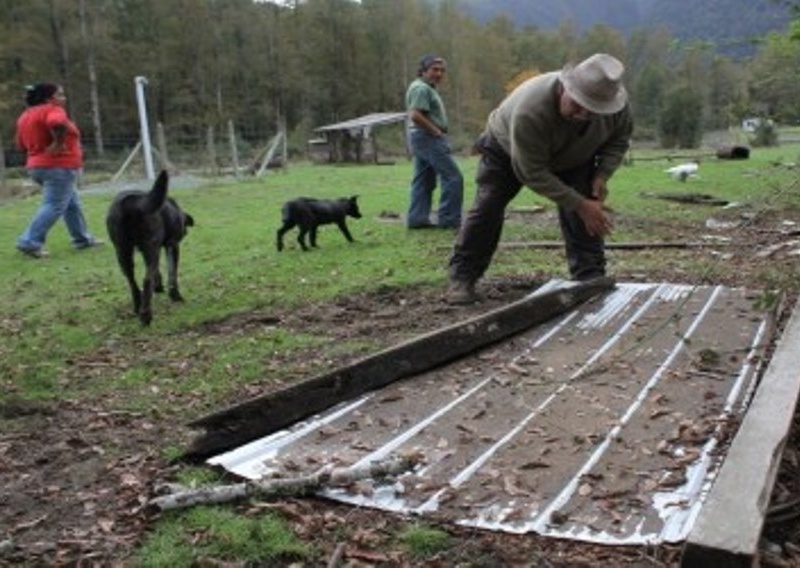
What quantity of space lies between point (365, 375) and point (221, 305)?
3.06 m

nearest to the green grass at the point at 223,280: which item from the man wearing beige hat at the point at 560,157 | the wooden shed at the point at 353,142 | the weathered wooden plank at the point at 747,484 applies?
the man wearing beige hat at the point at 560,157

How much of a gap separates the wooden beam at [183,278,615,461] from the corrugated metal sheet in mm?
67

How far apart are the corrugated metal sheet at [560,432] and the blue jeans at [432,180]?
5011 millimetres

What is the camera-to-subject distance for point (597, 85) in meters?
5.27

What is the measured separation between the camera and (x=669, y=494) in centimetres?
320

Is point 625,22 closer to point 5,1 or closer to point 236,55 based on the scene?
point 236,55

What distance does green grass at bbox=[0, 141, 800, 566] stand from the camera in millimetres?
3166

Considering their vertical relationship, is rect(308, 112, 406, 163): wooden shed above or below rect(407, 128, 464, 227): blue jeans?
above

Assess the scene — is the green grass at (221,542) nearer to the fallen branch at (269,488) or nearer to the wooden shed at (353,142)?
the fallen branch at (269,488)

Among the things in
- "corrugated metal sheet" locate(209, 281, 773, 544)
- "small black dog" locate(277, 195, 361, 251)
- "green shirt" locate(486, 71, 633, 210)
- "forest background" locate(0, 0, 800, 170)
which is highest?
"forest background" locate(0, 0, 800, 170)

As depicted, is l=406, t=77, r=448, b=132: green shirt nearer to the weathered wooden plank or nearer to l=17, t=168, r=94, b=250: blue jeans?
l=17, t=168, r=94, b=250: blue jeans

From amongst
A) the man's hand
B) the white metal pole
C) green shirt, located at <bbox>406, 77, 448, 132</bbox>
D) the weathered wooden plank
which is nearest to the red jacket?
green shirt, located at <bbox>406, 77, 448, 132</bbox>

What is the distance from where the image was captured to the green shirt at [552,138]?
5598mm

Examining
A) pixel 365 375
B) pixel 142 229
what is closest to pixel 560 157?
pixel 365 375
